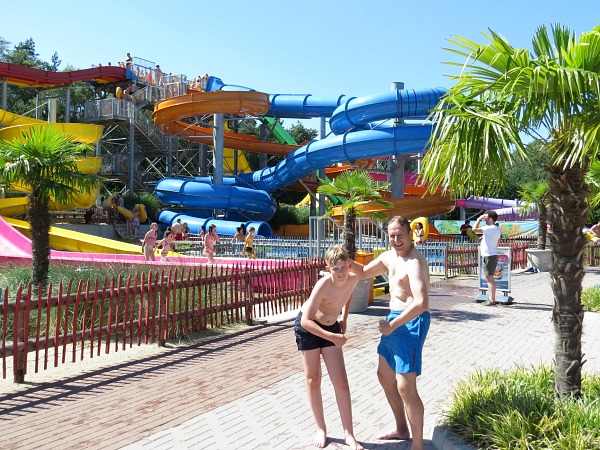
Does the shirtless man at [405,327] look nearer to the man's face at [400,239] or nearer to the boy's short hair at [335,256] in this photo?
the man's face at [400,239]

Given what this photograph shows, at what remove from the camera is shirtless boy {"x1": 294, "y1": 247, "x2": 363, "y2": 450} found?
179 inches

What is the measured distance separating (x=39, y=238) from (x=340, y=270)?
7.81 metres

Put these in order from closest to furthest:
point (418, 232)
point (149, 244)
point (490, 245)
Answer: point (490, 245)
point (418, 232)
point (149, 244)

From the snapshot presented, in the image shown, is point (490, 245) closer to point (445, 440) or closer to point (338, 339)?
point (445, 440)

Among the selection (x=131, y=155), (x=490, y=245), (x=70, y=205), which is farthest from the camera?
(x=131, y=155)

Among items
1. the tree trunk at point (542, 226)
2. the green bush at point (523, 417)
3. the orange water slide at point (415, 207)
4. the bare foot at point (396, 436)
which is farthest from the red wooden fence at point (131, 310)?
the orange water slide at point (415, 207)

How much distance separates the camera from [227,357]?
25.9 feet

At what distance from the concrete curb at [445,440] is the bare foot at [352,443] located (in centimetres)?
58

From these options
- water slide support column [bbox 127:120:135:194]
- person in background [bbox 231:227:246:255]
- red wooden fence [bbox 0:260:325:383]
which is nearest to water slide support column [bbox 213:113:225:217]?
water slide support column [bbox 127:120:135:194]

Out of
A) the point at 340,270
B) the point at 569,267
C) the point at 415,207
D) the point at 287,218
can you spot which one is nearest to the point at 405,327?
the point at 340,270

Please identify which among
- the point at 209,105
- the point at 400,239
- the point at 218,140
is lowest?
the point at 400,239

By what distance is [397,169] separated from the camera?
29375mm

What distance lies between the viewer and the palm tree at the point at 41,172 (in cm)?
1033

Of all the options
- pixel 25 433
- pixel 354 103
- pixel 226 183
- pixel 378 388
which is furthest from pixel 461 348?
pixel 226 183
